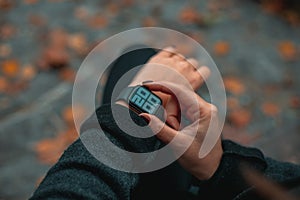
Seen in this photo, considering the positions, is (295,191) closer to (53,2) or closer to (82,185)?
(82,185)

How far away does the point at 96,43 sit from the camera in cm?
276

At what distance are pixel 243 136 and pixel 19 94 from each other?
1.20m

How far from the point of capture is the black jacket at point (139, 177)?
1.02 m

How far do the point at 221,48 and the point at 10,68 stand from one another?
1.23 m

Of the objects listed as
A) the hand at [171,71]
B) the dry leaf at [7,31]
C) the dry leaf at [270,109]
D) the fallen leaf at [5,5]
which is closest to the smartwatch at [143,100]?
the hand at [171,71]

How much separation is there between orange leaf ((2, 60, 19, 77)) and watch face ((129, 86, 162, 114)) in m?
1.51

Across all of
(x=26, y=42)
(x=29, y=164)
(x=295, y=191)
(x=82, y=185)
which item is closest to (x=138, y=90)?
(x=82, y=185)

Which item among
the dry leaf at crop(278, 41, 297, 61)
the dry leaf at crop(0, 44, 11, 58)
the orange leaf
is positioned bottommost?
the dry leaf at crop(278, 41, 297, 61)

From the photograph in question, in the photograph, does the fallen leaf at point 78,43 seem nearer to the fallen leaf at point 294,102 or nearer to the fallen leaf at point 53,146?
the fallen leaf at point 53,146

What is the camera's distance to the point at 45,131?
7.66 ft

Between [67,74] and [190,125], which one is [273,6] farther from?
[190,125]

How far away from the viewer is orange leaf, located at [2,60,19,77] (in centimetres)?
257

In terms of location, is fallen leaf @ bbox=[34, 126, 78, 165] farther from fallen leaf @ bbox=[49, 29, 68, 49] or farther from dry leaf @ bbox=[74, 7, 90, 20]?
dry leaf @ bbox=[74, 7, 90, 20]

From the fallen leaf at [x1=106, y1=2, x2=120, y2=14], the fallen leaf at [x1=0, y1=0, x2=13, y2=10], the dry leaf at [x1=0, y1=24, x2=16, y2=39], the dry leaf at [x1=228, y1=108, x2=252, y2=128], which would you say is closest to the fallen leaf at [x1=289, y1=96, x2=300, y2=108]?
the dry leaf at [x1=228, y1=108, x2=252, y2=128]
